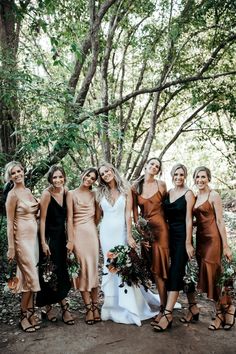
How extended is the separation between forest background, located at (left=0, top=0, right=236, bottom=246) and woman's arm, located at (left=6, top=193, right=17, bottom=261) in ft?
3.29

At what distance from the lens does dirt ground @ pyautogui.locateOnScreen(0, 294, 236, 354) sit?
4539mm

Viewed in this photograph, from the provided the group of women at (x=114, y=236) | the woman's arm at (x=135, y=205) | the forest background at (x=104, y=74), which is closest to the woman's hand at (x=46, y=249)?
the group of women at (x=114, y=236)

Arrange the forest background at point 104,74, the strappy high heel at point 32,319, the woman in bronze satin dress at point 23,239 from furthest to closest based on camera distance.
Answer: the forest background at point 104,74, the strappy high heel at point 32,319, the woman in bronze satin dress at point 23,239

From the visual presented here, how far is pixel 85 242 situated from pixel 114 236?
1.38ft

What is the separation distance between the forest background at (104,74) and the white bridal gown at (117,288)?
3.93 ft

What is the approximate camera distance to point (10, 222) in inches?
193

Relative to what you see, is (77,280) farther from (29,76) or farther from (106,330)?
(29,76)

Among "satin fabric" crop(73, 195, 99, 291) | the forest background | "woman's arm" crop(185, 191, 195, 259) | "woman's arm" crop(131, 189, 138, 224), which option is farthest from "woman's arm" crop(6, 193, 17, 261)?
"woman's arm" crop(185, 191, 195, 259)

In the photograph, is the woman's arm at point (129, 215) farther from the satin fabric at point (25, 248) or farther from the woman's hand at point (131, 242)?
the satin fabric at point (25, 248)

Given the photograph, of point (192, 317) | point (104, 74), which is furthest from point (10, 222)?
point (104, 74)

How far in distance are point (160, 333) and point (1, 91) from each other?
14.5 ft

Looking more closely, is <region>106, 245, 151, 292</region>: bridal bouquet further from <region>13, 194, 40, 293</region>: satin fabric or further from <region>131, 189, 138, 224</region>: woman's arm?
<region>13, 194, 40, 293</region>: satin fabric

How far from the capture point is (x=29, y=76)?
600 centimetres

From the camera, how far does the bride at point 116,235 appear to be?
5273 millimetres
